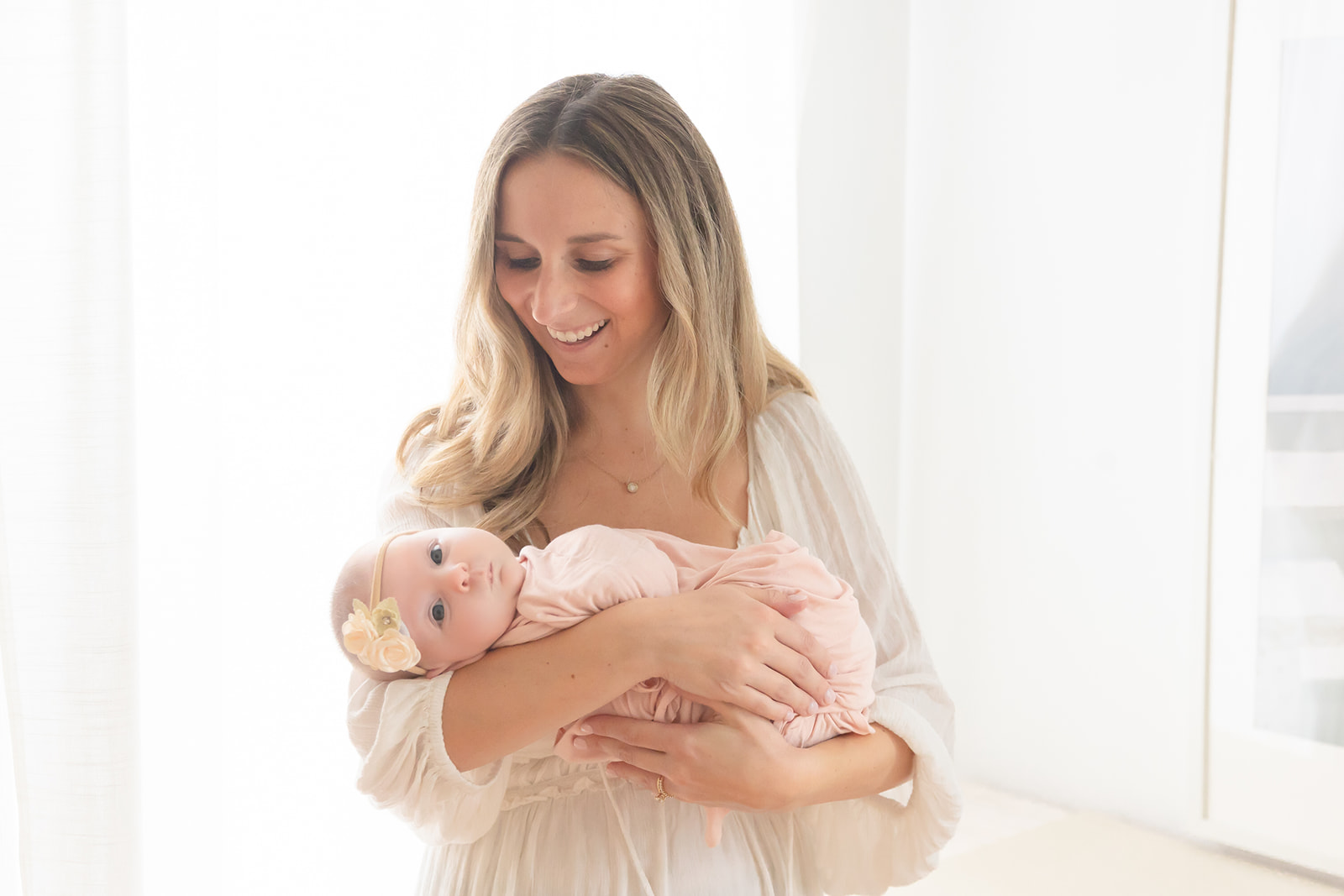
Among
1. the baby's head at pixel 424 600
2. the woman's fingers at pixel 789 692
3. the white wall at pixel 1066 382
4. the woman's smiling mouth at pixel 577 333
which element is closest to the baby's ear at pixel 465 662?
the baby's head at pixel 424 600

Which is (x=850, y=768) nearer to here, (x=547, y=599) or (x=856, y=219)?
(x=547, y=599)

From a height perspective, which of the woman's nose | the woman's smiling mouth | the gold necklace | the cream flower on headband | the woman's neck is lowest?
the cream flower on headband

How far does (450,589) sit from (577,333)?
42cm

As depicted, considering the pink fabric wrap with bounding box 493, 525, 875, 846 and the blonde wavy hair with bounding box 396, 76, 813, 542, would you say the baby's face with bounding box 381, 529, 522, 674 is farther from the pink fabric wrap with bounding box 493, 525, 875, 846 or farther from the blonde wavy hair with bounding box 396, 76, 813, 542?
the blonde wavy hair with bounding box 396, 76, 813, 542

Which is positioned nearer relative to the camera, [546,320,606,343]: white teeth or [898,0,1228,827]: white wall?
[546,320,606,343]: white teeth

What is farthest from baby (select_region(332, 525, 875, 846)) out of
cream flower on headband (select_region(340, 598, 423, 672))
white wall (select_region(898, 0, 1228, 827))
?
white wall (select_region(898, 0, 1228, 827))

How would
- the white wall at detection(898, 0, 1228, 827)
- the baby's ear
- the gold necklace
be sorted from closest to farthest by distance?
the baby's ear < the gold necklace < the white wall at detection(898, 0, 1228, 827)

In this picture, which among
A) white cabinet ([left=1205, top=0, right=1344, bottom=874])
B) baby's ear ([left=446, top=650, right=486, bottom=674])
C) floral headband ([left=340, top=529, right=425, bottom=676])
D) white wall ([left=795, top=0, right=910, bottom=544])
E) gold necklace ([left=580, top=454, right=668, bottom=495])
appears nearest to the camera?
floral headband ([left=340, top=529, right=425, bottom=676])

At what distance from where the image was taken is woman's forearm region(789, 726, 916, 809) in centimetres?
131

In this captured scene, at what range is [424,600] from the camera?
1.27m

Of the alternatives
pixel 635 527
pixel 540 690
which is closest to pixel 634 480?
pixel 635 527

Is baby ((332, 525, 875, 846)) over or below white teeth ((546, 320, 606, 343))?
below

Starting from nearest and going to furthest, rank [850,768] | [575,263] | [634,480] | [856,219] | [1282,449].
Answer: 1. [850,768]
2. [575,263]
3. [634,480]
4. [1282,449]
5. [856,219]

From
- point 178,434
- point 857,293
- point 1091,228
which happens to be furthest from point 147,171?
point 1091,228
